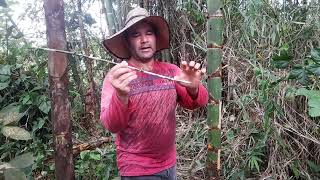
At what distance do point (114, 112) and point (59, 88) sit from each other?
1.69ft

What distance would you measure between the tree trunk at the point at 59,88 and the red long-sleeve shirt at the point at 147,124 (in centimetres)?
29

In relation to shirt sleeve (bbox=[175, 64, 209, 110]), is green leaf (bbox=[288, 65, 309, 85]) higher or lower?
Result: higher

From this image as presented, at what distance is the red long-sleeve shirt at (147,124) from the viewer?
1.88 m

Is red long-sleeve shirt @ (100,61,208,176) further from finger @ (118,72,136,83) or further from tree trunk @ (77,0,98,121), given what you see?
tree trunk @ (77,0,98,121)

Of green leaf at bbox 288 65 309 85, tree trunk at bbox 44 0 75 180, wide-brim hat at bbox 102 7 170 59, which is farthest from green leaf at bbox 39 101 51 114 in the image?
green leaf at bbox 288 65 309 85

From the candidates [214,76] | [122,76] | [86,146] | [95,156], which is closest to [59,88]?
[122,76]

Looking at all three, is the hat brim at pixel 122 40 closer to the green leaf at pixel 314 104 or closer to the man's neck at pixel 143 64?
the man's neck at pixel 143 64

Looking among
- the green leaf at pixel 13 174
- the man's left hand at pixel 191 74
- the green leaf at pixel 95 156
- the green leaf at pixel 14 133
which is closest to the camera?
the green leaf at pixel 13 174

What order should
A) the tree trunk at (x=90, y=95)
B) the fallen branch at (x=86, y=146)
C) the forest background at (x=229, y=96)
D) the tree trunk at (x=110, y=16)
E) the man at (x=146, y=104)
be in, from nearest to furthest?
the man at (x=146, y=104) < the forest background at (x=229, y=96) < the fallen branch at (x=86, y=146) < the tree trunk at (x=110, y=16) < the tree trunk at (x=90, y=95)

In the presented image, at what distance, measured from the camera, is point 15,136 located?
1.62 m

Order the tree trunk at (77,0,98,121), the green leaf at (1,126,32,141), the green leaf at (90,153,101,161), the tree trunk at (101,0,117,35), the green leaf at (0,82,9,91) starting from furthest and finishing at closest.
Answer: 1. the tree trunk at (77,0,98,121)
2. the green leaf at (0,82,9,91)
3. the tree trunk at (101,0,117,35)
4. the green leaf at (90,153,101,161)
5. the green leaf at (1,126,32,141)

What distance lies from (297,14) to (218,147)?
1.76 m

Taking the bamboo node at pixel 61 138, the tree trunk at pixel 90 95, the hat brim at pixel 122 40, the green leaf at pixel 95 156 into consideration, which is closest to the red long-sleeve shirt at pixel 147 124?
the hat brim at pixel 122 40

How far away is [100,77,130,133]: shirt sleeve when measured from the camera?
1680 millimetres
